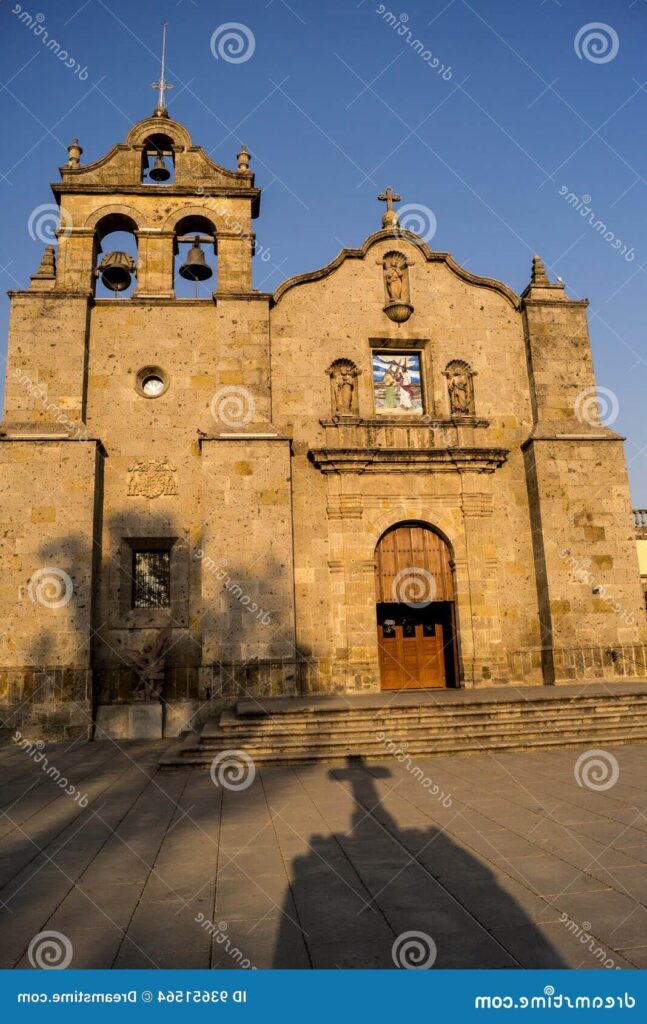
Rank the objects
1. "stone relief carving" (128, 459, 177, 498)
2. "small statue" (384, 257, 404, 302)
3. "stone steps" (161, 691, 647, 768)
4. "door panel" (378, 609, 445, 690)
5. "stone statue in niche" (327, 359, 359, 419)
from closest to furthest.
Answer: "stone steps" (161, 691, 647, 768)
"stone relief carving" (128, 459, 177, 498)
"door panel" (378, 609, 445, 690)
"stone statue in niche" (327, 359, 359, 419)
"small statue" (384, 257, 404, 302)

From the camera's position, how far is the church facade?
14.3 meters

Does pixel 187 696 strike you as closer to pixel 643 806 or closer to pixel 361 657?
pixel 361 657

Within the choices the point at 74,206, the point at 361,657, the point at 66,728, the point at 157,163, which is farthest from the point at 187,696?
the point at 157,163

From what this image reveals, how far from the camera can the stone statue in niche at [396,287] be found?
17.3m

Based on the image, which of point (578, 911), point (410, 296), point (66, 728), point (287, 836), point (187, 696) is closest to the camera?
point (578, 911)

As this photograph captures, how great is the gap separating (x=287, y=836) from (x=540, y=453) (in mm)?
12337

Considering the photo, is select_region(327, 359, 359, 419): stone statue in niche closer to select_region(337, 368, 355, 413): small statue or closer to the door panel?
select_region(337, 368, 355, 413): small statue

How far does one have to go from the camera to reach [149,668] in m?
14.1

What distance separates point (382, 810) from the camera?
7430 millimetres

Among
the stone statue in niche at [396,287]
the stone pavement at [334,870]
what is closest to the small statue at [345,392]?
the stone statue in niche at [396,287]

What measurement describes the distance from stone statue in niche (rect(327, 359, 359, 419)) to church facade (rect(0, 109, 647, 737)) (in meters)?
0.07

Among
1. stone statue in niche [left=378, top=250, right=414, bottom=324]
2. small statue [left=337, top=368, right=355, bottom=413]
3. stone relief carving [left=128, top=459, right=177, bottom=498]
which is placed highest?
stone statue in niche [left=378, top=250, right=414, bottom=324]

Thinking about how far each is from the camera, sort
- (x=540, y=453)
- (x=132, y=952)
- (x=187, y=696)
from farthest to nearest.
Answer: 1. (x=540, y=453)
2. (x=187, y=696)
3. (x=132, y=952)

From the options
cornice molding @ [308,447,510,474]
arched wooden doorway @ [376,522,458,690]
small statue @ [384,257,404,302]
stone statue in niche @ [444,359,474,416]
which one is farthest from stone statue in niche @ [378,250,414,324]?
arched wooden doorway @ [376,522,458,690]
